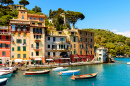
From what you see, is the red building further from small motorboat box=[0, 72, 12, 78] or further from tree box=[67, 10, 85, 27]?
tree box=[67, 10, 85, 27]

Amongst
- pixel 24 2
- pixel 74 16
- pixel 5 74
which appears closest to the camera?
pixel 5 74

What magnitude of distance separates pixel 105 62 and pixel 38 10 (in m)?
67.0

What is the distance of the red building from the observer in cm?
6178

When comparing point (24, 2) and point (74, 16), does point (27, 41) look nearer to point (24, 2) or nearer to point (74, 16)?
point (74, 16)

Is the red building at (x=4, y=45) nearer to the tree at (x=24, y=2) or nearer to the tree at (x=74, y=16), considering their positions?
the tree at (x=74, y=16)

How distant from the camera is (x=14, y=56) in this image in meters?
63.1

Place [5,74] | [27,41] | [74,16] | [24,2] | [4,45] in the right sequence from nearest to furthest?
[5,74] < [4,45] < [27,41] < [74,16] < [24,2]

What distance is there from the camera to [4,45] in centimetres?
6250

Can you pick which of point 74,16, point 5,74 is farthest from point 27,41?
point 74,16

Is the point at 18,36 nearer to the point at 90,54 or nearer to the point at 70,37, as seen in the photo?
the point at 70,37

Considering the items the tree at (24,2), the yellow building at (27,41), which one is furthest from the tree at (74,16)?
the tree at (24,2)

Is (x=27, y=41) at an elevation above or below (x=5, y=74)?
above

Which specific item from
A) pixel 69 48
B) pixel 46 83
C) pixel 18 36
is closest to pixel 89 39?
pixel 69 48

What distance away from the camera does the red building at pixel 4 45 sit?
61.8 meters
